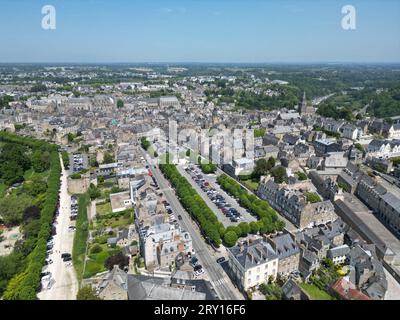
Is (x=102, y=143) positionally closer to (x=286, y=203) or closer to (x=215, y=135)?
(x=215, y=135)

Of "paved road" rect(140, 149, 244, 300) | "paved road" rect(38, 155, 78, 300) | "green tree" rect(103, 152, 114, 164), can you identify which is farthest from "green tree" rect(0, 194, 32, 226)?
"paved road" rect(140, 149, 244, 300)

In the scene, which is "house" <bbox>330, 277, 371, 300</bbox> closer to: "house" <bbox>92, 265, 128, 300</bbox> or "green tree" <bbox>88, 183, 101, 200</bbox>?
"house" <bbox>92, 265, 128, 300</bbox>

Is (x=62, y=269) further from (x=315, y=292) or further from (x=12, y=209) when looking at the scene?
(x=315, y=292)

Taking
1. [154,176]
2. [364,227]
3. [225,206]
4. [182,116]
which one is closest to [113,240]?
[225,206]

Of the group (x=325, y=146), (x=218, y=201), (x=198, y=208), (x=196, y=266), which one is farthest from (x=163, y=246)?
(x=325, y=146)

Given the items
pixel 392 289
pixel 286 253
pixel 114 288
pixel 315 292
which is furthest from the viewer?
pixel 286 253

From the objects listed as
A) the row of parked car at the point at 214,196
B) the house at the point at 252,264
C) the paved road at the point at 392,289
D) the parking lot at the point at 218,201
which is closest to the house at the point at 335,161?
the parking lot at the point at 218,201

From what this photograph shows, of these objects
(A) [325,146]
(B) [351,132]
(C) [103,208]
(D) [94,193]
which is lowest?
(C) [103,208]
